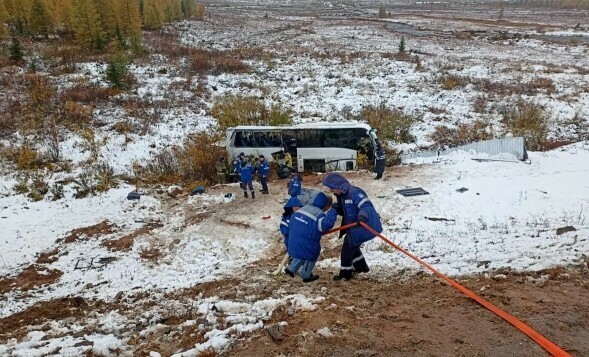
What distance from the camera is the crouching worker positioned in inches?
253

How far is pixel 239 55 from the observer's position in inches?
1436

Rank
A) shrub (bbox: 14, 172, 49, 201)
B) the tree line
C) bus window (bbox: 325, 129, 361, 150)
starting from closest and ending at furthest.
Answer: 1. shrub (bbox: 14, 172, 49, 201)
2. bus window (bbox: 325, 129, 361, 150)
3. the tree line

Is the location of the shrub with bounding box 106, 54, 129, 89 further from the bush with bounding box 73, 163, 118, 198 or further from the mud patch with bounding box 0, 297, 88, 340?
the mud patch with bounding box 0, 297, 88, 340

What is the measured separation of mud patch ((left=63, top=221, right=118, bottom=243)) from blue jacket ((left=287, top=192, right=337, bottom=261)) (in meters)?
7.29

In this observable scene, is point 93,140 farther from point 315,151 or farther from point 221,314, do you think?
point 221,314

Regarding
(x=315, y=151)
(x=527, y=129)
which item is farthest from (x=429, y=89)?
(x=315, y=151)

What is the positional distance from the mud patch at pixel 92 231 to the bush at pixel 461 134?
14010mm

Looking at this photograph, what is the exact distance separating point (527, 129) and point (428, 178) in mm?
8917

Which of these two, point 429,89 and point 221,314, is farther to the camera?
point 429,89

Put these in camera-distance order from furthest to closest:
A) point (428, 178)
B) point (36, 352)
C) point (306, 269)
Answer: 1. point (428, 178)
2. point (306, 269)
3. point (36, 352)

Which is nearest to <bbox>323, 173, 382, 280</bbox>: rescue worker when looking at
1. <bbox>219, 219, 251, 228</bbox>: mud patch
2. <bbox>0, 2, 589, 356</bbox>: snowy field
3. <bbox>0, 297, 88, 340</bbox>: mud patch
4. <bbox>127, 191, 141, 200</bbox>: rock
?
<bbox>0, 2, 589, 356</bbox>: snowy field

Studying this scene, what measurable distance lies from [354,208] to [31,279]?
7.96 metres

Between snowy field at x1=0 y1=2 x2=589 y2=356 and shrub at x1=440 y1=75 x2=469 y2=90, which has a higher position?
shrub at x1=440 y1=75 x2=469 y2=90

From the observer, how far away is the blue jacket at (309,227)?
252 inches
